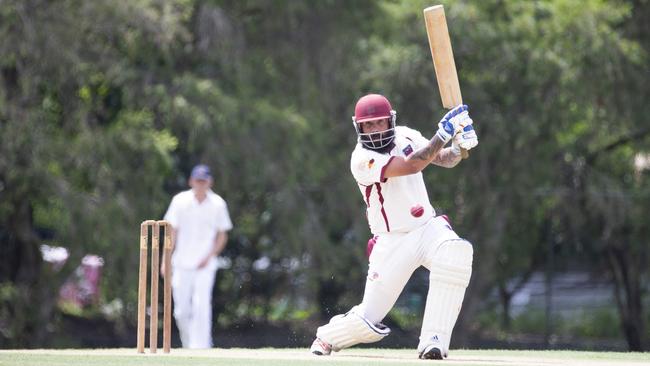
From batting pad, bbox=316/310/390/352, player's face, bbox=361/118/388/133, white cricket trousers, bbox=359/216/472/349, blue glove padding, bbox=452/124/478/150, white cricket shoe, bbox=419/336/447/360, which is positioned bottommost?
white cricket shoe, bbox=419/336/447/360

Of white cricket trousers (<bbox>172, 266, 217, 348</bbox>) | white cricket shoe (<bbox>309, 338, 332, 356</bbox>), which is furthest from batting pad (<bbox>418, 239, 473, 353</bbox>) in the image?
white cricket trousers (<bbox>172, 266, 217, 348</bbox>)

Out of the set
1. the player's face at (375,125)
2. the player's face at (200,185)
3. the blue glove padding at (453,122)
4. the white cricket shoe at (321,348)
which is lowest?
the white cricket shoe at (321,348)

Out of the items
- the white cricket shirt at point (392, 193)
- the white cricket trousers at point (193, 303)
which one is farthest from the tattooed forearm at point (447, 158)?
the white cricket trousers at point (193, 303)

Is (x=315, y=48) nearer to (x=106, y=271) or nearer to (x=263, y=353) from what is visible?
(x=106, y=271)

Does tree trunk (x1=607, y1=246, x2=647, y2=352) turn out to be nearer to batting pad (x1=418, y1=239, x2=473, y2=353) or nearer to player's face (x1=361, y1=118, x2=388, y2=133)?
batting pad (x1=418, y1=239, x2=473, y2=353)

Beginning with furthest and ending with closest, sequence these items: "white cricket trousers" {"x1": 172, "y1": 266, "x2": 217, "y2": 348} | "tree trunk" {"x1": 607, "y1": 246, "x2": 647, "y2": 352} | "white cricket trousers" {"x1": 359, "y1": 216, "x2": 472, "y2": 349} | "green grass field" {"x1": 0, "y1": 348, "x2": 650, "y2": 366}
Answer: "tree trunk" {"x1": 607, "y1": 246, "x2": 647, "y2": 352}
"white cricket trousers" {"x1": 172, "y1": 266, "x2": 217, "y2": 348}
"white cricket trousers" {"x1": 359, "y1": 216, "x2": 472, "y2": 349}
"green grass field" {"x1": 0, "y1": 348, "x2": 650, "y2": 366}

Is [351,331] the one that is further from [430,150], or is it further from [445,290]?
[430,150]

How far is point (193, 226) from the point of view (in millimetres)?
11305

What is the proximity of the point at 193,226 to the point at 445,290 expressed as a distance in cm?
445

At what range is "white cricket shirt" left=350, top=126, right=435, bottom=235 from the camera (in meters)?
7.29

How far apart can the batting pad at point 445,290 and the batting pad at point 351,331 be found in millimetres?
282

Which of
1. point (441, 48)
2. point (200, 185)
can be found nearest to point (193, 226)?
point (200, 185)

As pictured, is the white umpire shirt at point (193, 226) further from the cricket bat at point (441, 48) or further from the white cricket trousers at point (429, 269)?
the cricket bat at point (441, 48)

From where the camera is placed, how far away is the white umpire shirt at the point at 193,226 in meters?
11.3
